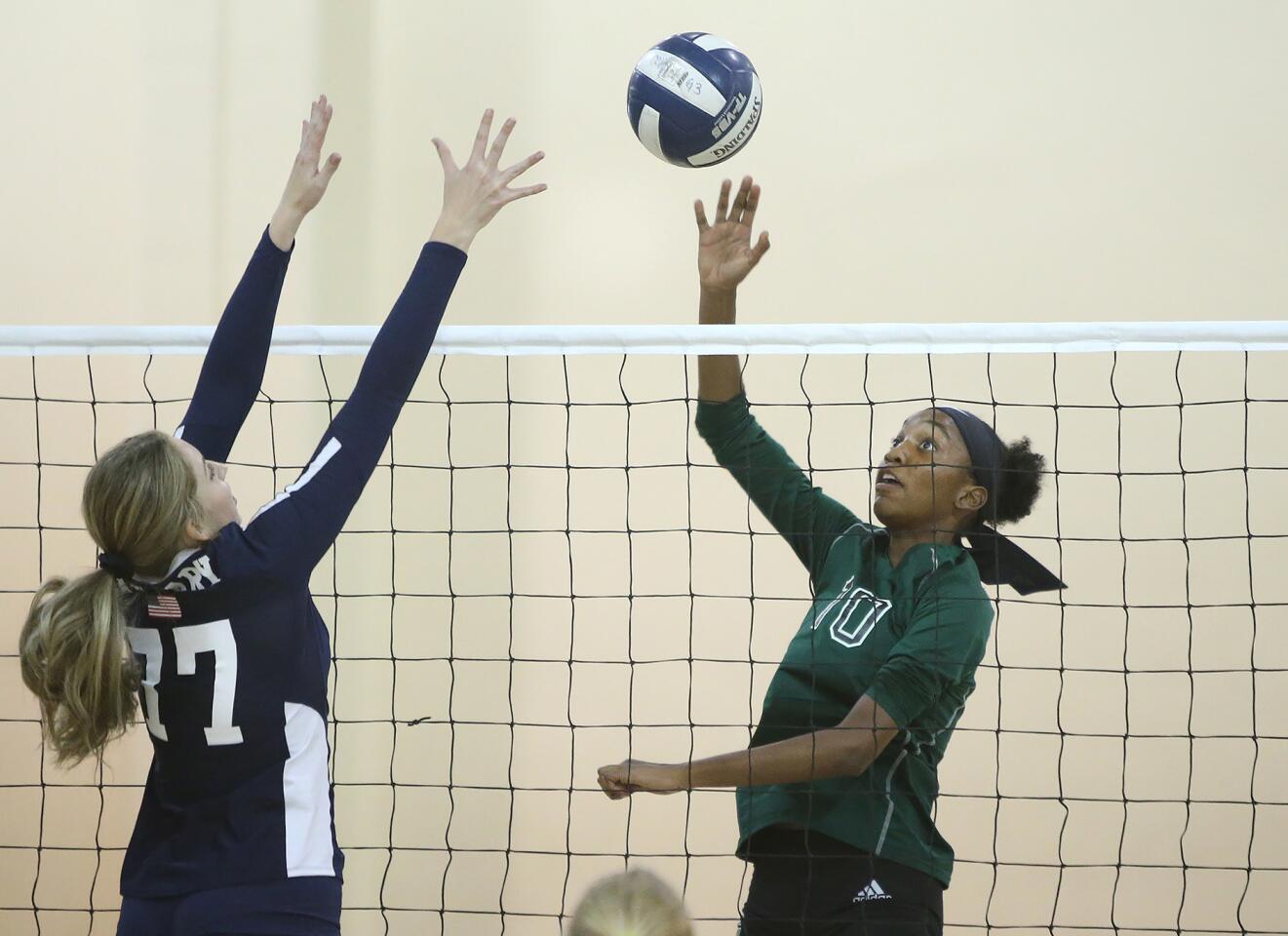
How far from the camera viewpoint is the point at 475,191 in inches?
73.1

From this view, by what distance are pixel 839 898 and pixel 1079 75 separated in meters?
2.81

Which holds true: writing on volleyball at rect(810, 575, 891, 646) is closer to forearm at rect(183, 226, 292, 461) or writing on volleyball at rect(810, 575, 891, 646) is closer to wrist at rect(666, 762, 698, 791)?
wrist at rect(666, 762, 698, 791)

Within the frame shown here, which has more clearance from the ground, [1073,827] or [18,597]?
[18,597]

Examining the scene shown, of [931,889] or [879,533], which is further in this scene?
[879,533]

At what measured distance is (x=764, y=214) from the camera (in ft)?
13.1

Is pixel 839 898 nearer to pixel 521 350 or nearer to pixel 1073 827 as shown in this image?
pixel 521 350

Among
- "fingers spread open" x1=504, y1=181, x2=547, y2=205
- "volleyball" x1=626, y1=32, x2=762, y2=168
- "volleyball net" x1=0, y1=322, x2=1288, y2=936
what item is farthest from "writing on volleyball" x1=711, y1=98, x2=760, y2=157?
"volleyball net" x1=0, y1=322, x2=1288, y2=936

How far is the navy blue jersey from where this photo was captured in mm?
1622

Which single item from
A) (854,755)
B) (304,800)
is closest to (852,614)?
(854,755)

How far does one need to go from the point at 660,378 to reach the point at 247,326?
2.09 meters

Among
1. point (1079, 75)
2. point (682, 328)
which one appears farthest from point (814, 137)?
point (682, 328)

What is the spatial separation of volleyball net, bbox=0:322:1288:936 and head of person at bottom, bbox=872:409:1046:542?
4.39 feet

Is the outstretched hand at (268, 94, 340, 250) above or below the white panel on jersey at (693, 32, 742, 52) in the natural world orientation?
below

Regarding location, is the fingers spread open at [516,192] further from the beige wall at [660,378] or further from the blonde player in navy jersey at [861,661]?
the beige wall at [660,378]
